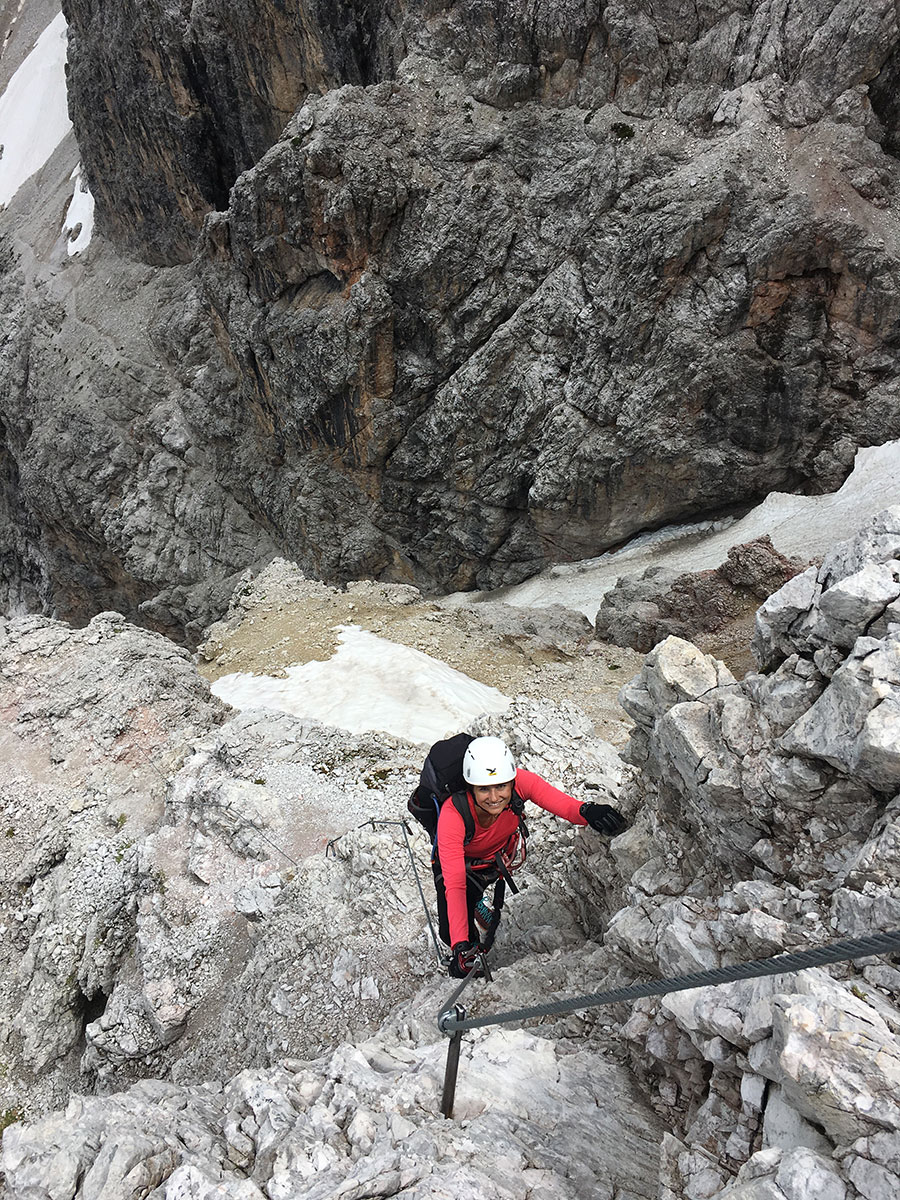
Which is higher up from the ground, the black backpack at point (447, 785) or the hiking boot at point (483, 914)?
the black backpack at point (447, 785)

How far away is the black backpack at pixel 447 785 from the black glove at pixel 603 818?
0.66 metres

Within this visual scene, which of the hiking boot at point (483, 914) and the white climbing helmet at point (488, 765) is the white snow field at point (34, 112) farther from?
the hiking boot at point (483, 914)

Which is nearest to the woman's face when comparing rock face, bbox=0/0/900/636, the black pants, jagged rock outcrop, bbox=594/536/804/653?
the black pants

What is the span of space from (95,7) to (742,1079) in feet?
197

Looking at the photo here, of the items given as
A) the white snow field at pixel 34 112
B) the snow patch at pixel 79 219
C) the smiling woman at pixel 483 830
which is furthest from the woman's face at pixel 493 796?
the white snow field at pixel 34 112

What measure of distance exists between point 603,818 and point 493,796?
3.96 ft

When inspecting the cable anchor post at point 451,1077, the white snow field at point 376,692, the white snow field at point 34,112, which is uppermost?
the white snow field at point 34,112

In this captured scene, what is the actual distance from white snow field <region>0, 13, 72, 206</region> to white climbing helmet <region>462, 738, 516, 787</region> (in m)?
77.1

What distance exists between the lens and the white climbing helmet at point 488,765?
562cm

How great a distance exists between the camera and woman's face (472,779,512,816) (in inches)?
223

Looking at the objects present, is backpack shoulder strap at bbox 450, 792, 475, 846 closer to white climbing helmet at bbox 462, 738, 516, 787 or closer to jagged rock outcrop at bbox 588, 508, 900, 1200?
white climbing helmet at bbox 462, 738, 516, 787

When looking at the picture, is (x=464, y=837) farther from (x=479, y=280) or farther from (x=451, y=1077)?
(x=479, y=280)

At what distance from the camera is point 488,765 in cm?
566

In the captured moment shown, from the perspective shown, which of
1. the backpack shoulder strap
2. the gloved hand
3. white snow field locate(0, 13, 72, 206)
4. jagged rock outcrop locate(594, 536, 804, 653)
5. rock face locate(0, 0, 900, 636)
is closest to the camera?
the gloved hand
